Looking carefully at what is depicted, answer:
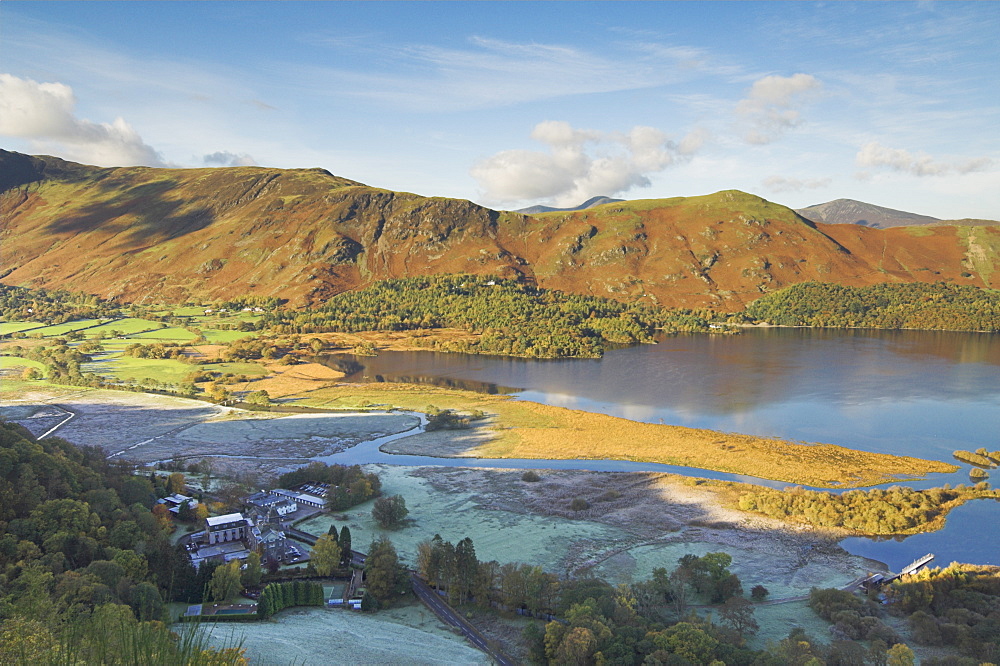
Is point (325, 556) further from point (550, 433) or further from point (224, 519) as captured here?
point (550, 433)

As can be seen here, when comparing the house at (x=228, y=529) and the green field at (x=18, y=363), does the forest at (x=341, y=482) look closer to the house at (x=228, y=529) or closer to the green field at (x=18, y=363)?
the house at (x=228, y=529)

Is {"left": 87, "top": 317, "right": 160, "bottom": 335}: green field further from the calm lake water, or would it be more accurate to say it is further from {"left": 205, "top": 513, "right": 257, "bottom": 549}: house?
{"left": 205, "top": 513, "right": 257, "bottom": 549}: house

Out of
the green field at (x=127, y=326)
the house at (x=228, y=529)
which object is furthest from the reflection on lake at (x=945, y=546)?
the green field at (x=127, y=326)

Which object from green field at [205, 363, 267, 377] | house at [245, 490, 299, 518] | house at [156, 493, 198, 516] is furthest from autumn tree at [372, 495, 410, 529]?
green field at [205, 363, 267, 377]

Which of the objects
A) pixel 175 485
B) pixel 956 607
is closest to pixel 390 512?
pixel 175 485

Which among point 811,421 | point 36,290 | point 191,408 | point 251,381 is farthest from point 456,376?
point 36,290
